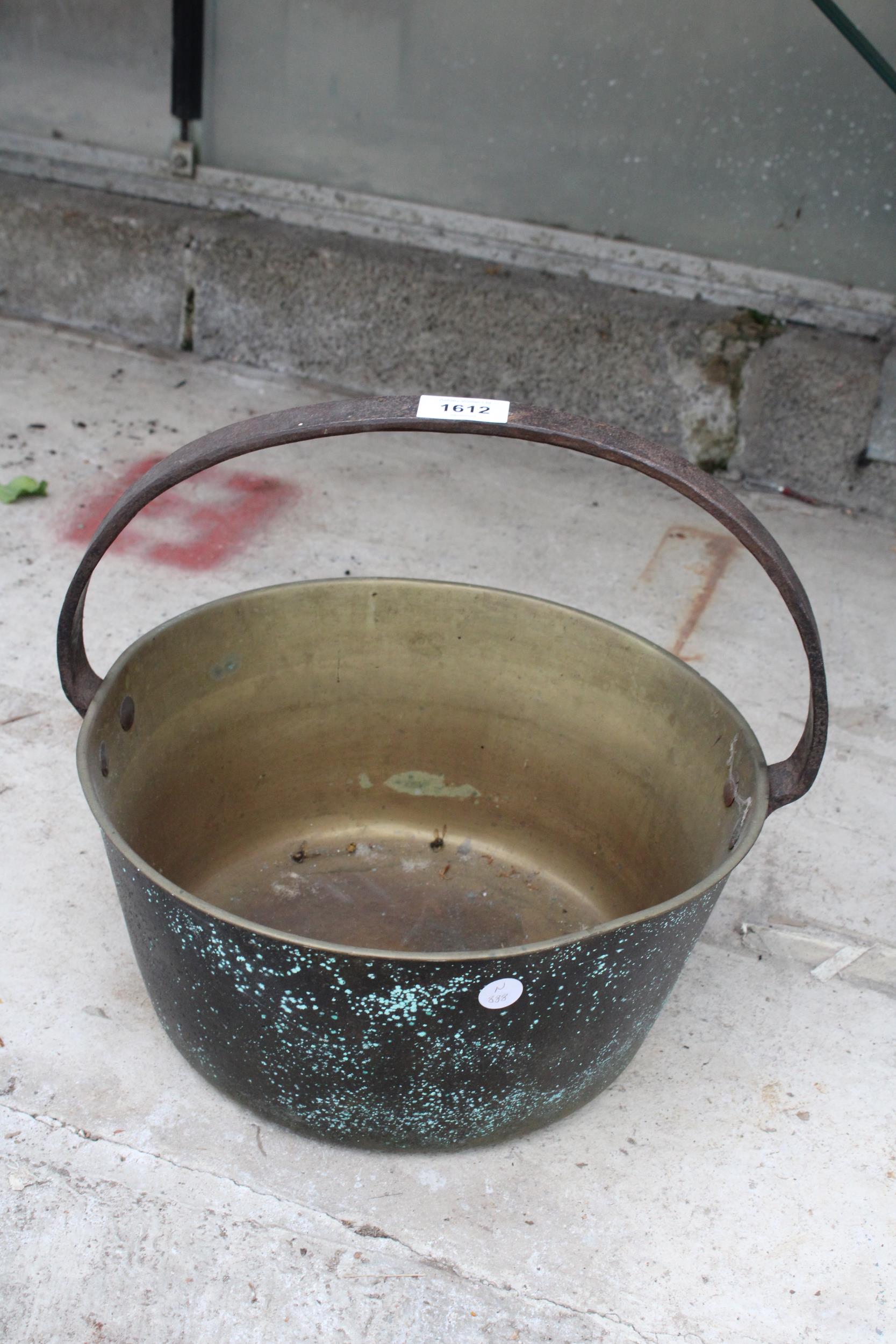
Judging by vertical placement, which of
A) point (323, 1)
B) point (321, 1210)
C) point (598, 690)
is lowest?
point (321, 1210)

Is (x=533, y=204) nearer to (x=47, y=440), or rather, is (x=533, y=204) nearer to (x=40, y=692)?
(x=47, y=440)

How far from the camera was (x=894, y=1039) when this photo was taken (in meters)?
1.88

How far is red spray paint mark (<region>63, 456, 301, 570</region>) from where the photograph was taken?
2906mm

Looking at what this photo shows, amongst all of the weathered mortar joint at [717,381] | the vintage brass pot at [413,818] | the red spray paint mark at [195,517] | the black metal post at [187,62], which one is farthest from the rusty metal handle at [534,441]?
the black metal post at [187,62]

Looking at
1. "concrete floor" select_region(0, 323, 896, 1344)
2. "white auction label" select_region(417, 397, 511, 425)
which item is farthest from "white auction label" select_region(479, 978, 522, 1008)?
"white auction label" select_region(417, 397, 511, 425)

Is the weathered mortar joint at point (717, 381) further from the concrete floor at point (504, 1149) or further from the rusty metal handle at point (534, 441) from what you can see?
the rusty metal handle at point (534, 441)

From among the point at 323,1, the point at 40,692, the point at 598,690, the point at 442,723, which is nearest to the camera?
the point at 598,690

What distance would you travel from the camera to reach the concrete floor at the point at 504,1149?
1.50 meters

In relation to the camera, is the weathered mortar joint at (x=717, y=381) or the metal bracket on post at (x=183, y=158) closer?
the weathered mortar joint at (x=717, y=381)

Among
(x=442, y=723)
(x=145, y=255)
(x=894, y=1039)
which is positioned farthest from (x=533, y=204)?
(x=894, y=1039)

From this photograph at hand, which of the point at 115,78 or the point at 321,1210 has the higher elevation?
the point at 115,78

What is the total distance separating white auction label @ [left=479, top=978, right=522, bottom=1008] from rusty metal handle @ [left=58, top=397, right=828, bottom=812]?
1.59 feet

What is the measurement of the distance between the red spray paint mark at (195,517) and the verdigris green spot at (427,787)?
910 mm

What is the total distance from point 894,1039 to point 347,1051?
890 mm
